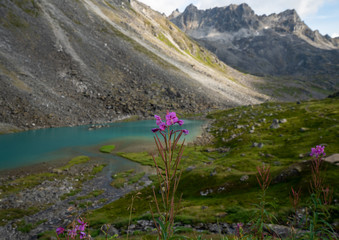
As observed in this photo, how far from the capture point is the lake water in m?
44.5

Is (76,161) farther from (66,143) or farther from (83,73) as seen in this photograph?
(83,73)

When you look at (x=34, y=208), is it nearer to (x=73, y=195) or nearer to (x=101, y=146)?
(x=73, y=195)

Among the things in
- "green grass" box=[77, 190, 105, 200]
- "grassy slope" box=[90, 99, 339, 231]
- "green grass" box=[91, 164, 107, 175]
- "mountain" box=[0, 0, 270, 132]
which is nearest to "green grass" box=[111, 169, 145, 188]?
"green grass" box=[77, 190, 105, 200]

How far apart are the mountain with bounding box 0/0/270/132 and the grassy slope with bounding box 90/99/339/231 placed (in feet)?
149

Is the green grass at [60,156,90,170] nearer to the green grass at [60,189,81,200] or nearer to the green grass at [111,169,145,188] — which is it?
the green grass at [111,169,145,188]

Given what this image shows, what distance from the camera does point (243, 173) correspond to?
25031 mm

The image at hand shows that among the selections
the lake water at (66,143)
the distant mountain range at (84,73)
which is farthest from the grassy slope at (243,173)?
the distant mountain range at (84,73)

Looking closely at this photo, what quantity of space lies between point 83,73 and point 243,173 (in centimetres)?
9563

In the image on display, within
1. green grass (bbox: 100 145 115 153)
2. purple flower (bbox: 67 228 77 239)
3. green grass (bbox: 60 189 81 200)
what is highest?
purple flower (bbox: 67 228 77 239)

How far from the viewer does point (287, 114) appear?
7494 cm

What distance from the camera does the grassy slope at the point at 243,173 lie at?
52.4ft

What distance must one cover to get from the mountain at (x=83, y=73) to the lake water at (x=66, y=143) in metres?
10.7

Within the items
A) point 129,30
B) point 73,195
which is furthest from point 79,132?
point 129,30

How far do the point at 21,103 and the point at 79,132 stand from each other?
908 inches
